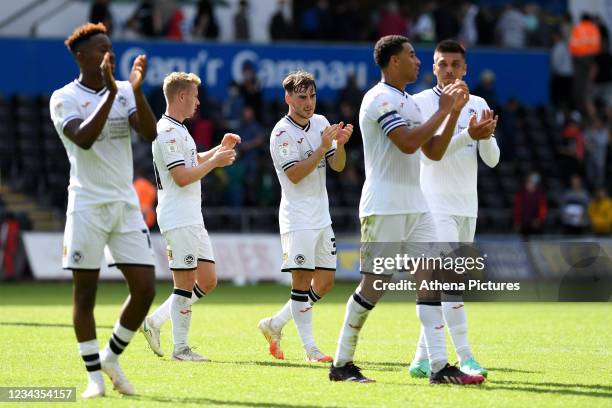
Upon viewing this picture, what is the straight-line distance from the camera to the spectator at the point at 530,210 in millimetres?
25578

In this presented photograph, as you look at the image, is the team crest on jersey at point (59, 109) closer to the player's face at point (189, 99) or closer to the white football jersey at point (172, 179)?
the white football jersey at point (172, 179)

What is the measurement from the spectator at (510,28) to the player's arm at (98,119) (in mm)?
22877

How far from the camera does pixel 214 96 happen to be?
27891 mm

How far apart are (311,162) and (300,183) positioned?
528 mm

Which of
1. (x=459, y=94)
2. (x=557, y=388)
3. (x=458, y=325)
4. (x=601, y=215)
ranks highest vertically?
(x=459, y=94)

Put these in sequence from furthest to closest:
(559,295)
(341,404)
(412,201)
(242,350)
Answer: (559,295) < (242,350) < (412,201) < (341,404)

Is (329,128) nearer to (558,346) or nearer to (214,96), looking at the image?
(558,346)

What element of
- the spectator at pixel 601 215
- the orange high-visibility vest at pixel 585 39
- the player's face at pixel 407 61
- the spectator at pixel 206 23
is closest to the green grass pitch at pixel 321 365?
the player's face at pixel 407 61

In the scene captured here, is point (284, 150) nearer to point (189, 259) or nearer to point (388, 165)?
point (189, 259)

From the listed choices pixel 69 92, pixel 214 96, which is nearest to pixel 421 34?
pixel 214 96

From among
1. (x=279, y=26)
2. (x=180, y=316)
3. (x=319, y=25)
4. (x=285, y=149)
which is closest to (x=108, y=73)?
(x=285, y=149)

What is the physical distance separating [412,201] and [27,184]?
57.2 ft

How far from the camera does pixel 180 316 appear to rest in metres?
11.4

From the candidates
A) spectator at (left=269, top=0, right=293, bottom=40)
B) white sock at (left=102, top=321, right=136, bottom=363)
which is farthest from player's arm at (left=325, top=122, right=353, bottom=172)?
spectator at (left=269, top=0, right=293, bottom=40)
